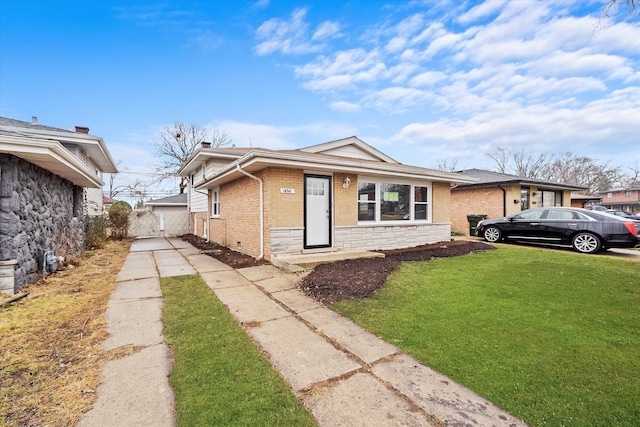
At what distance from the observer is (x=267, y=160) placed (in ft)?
21.1

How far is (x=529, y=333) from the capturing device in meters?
3.04

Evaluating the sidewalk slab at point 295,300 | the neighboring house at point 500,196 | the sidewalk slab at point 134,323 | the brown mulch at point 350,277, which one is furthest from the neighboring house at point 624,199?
the sidewalk slab at point 134,323

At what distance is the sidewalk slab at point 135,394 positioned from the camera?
70.5 inches

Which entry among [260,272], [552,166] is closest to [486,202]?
[260,272]

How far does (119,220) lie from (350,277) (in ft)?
46.8

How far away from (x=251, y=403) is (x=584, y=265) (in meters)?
8.19

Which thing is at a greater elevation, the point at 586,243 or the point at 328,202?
the point at 328,202

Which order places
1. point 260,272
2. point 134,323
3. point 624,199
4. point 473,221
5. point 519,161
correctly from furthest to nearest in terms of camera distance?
1. point 624,199
2. point 519,161
3. point 473,221
4. point 260,272
5. point 134,323

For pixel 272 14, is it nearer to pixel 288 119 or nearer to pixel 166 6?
pixel 166 6

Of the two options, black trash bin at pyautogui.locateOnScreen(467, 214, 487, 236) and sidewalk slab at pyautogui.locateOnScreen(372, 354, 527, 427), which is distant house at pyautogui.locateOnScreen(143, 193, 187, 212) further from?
sidewalk slab at pyautogui.locateOnScreen(372, 354, 527, 427)

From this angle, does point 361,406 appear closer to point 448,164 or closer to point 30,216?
point 30,216

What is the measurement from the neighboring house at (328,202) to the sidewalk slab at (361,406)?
199 inches

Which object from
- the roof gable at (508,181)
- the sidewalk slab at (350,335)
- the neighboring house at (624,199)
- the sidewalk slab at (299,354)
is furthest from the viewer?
the neighboring house at (624,199)

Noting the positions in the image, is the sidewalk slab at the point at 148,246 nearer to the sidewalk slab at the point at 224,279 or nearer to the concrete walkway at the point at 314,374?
the sidewalk slab at the point at 224,279
